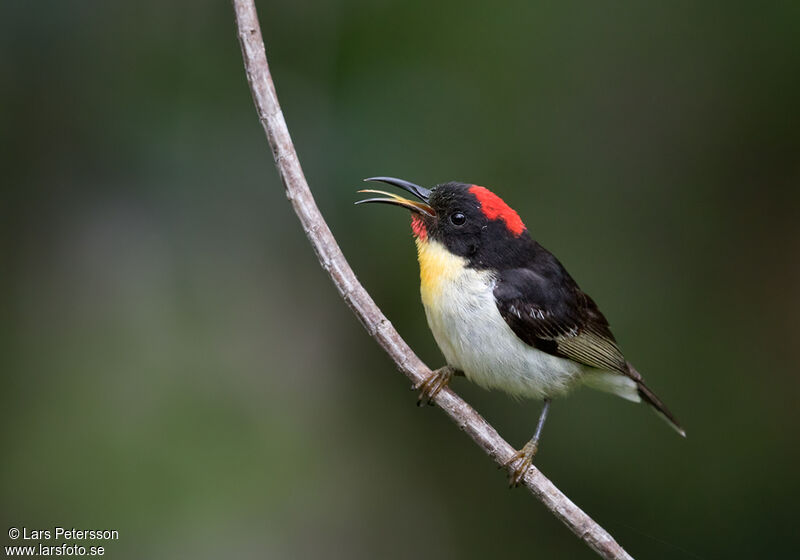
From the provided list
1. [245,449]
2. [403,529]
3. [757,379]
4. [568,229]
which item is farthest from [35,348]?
[757,379]

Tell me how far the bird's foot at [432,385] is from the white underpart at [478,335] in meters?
0.06

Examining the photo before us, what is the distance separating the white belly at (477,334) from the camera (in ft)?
10.5

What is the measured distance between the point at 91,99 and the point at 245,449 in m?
1.96

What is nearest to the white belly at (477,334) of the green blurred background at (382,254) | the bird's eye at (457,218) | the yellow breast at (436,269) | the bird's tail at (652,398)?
the yellow breast at (436,269)

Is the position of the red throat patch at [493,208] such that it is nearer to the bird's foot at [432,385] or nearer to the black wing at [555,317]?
the black wing at [555,317]

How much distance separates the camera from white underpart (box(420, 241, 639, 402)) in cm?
321

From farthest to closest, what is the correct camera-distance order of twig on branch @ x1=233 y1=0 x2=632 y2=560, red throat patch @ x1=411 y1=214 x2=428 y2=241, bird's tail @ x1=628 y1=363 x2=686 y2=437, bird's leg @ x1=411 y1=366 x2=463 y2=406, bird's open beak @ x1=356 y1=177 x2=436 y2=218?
bird's tail @ x1=628 y1=363 x2=686 y2=437, red throat patch @ x1=411 y1=214 x2=428 y2=241, bird's open beak @ x1=356 y1=177 x2=436 y2=218, bird's leg @ x1=411 y1=366 x2=463 y2=406, twig on branch @ x1=233 y1=0 x2=632 y2=560

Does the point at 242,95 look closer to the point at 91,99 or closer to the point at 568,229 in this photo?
the point at 91,99

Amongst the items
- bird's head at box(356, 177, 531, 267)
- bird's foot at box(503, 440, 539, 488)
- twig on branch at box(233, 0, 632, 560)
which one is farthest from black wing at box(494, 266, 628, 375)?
twig on branch at box(233, 0, 632, 560)

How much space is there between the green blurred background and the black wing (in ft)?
2.30

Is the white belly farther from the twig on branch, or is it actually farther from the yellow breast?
the twig on branch

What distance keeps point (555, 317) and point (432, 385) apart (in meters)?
Answer: 0.61

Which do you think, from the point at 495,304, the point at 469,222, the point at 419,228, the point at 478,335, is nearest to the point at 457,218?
the point at 469,222

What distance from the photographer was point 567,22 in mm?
4457
